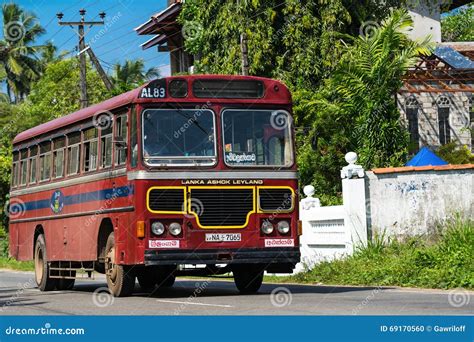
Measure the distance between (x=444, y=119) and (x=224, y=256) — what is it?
91.7 feet

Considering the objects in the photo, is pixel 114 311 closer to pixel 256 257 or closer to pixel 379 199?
pixel 256 257

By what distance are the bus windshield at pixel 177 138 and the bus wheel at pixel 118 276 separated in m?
1.87

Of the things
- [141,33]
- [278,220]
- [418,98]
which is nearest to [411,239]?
[278,220]

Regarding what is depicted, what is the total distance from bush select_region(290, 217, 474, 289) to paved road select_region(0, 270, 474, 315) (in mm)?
663

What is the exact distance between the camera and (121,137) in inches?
689

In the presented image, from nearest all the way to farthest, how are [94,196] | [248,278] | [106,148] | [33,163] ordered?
[106,148], [248,278], [94,196], [33,163]

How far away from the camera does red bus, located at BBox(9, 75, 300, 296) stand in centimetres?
1670

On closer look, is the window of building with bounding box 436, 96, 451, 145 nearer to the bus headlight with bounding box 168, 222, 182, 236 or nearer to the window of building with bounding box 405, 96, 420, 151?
the window of building with bounding box 405, 96, 420, 151

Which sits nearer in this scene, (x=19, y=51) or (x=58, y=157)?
(x=58, y=157)

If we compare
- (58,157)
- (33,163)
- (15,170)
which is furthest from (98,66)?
(58,157)

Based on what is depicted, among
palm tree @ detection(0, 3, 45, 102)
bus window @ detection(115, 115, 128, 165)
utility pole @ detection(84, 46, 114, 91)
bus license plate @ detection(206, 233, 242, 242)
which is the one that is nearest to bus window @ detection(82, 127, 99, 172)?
bus window @ detection(115, 115, 128, 165)

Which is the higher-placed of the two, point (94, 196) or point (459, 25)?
point (459, 25)

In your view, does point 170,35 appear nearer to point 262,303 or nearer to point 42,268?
point 42,268

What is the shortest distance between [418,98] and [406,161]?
1327 cm
